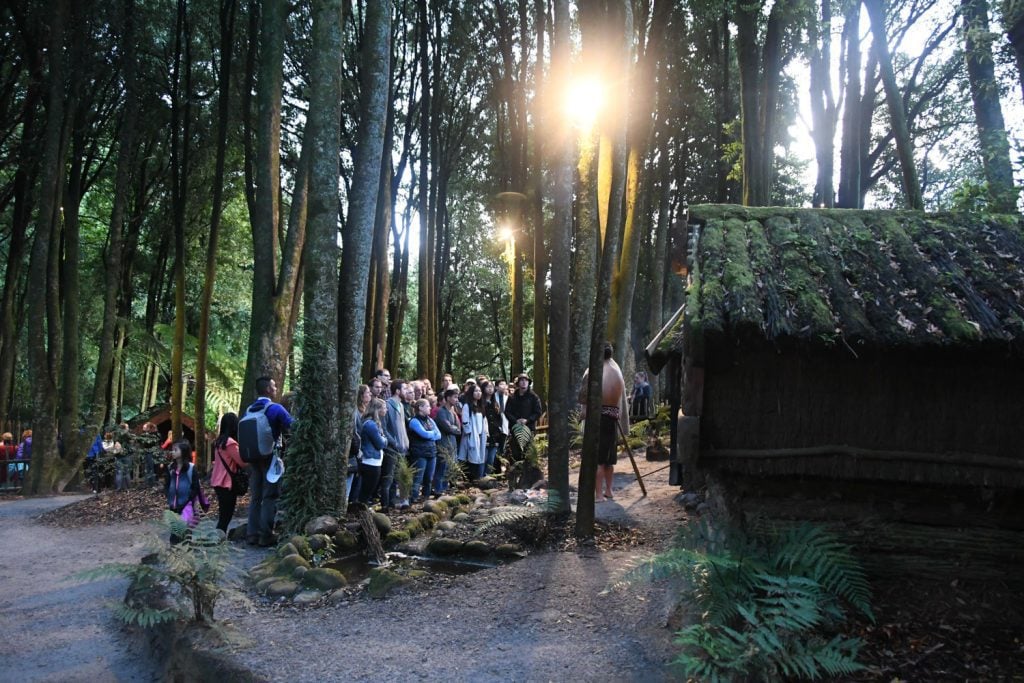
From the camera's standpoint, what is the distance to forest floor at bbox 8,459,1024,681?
5.27 meters

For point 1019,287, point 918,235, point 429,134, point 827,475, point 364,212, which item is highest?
point 429,134

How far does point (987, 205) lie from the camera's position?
10.5 meters

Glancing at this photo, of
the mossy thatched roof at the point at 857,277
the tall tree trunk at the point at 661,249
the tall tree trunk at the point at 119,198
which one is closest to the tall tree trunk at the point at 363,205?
the mossy thatched roof at the point at 857,277

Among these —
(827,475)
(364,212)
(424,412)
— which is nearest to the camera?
(827,475)

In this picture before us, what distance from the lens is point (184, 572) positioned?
20.4 feet

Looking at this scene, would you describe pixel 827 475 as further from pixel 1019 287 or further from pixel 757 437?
pixel 1019 287

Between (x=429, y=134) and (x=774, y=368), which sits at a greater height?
(x=429, y=134)

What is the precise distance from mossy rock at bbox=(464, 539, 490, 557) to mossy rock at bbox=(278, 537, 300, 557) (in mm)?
1999

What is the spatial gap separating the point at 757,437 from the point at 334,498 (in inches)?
238

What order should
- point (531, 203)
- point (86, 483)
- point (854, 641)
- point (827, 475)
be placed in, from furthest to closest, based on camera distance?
1. point (531, 203)
2. point (86, 483)
3. point (827, 475)
4. point (854, 641)

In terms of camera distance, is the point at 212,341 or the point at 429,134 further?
the point at 212,341

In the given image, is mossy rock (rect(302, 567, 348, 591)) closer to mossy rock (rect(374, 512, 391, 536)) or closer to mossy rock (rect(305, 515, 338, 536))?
mossy rock (rect(305, 515, 338, 536))

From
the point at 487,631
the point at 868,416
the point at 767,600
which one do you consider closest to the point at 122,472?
the point at 487,631

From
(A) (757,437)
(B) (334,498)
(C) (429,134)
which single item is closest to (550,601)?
(A) (757,437)
